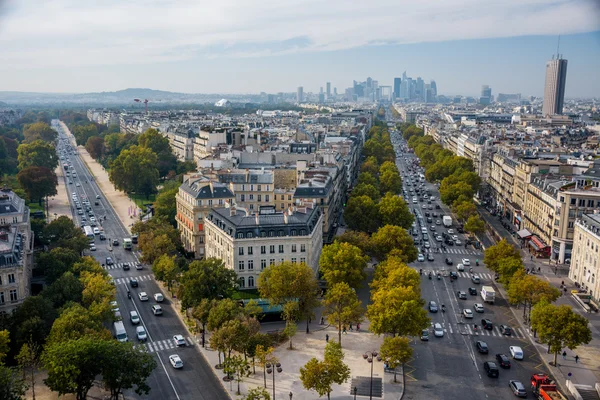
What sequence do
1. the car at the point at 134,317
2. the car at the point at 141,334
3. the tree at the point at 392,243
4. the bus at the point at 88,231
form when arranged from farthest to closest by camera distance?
1. the bus at the point at 88,231
2. the tree at the point at 392,243
3. the car at the point at 134,317
4. the car at the point at 141,334

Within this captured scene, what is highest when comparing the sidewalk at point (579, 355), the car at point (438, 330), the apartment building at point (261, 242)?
the apartment building at point (261, 242)

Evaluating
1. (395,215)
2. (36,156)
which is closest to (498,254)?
(395,215)

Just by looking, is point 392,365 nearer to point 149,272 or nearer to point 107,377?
point 107,377

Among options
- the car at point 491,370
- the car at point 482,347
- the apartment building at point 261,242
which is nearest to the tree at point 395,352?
the car at point 491,370

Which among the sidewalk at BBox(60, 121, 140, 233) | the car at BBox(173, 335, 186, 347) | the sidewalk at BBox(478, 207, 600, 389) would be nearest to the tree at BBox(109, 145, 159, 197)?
the sidewalk at BBox(60, 121, 140, 233)

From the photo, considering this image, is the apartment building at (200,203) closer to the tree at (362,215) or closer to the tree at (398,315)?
the tree at (362,215)

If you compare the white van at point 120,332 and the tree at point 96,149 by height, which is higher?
the tree at point 96,149

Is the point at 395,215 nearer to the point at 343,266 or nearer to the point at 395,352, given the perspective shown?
the point at 343,266
